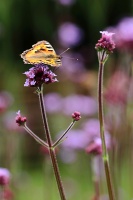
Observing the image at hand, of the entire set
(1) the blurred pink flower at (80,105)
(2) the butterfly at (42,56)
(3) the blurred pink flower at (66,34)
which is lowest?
(1) the blurred pink flower at (80,105)

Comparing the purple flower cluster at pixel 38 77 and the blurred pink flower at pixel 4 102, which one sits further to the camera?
the blurred pink flower at pixel 4 102

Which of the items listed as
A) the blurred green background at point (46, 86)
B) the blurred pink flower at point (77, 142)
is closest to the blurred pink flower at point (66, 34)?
the blurred green background at point (46, 86)

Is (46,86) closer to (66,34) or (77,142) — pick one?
(66,34)

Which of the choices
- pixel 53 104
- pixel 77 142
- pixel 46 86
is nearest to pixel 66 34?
pixel 46 86

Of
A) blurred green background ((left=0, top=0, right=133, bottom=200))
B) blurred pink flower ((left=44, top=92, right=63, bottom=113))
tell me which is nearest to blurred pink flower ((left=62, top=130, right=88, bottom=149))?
blurred green background ((left=0, top=0, right=133, bottom=200))

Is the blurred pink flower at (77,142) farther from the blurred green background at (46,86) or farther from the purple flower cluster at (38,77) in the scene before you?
the purple flower cluster at (38,77)

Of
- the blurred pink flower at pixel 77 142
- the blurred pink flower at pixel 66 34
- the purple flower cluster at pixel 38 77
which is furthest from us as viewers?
the blurred pink flower at pixel 66 34

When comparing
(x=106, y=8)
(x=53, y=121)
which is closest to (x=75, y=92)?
(x=53, y=121)
